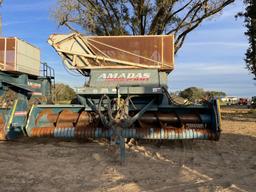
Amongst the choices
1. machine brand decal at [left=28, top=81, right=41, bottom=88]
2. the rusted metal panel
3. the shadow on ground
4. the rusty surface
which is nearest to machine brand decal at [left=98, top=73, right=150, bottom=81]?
the rusty surface

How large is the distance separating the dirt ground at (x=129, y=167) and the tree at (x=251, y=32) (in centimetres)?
1186

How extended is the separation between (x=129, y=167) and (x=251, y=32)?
648 inches

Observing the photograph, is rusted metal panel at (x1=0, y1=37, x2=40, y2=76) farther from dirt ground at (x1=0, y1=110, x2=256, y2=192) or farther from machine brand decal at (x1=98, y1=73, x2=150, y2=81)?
machine brand decal at (x1=98, y1=73, x2=150, y2=81)

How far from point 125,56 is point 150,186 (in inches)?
169

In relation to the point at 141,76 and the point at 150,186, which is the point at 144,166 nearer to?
the point at 150,186

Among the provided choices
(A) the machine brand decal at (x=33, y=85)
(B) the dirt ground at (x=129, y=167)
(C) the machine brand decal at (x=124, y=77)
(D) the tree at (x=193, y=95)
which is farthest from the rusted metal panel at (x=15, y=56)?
(D) the tree at (x=193, y=95)

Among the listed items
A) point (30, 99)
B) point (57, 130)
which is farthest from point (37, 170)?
point (30, 99)

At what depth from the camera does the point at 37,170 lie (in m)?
6.89

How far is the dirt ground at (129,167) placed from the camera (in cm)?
Result: 589

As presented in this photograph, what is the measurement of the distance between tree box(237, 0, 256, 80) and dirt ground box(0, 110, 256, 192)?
1186 centimetres

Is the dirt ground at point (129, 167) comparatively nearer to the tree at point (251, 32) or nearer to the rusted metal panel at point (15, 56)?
the rusted metal panel at point (15, 56)

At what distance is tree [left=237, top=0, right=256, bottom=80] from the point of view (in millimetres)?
20406

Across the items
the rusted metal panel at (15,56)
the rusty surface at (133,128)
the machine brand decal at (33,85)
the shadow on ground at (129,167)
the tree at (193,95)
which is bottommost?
the shadow on ground at (129,167)

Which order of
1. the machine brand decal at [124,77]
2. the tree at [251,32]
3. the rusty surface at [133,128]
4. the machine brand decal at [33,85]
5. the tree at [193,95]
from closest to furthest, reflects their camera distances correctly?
the rusty surface at [133,128]
the machine brand decal at [124,77]
the tree at [193,95]
the machine brand decal at [33,85]
the tree at [251,32]
